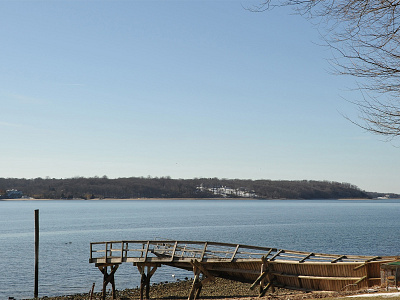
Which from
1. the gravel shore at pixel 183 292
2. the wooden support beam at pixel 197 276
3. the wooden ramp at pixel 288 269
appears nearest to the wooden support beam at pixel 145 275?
the wooden ramp at pixel 288 269

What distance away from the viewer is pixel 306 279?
88.9 ft

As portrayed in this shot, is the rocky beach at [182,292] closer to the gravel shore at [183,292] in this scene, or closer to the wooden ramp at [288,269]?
the gravel shore at [183,292]

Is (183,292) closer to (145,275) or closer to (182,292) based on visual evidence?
(182,292)

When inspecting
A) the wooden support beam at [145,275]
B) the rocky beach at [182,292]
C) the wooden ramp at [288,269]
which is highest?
the wooden ramp at [288,269]

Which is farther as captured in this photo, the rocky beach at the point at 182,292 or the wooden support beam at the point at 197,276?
the rocky beach at the point at 182,292

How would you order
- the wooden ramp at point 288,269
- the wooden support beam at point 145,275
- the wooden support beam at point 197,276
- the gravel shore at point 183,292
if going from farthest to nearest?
the gravel shore at point 183,292 → the wooden support beam at point 145,275 → the wooden support beam at point 197,276 → the wooden ramp at point 288,269

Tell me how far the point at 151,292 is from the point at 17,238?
55.8 meters

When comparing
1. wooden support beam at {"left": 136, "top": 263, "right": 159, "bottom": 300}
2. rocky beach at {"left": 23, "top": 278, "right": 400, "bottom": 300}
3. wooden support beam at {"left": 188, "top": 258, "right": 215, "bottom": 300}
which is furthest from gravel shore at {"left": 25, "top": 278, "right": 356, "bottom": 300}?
wooden support beam at {"left": 188, "top": 258, "right": 215, "bottom": 300}

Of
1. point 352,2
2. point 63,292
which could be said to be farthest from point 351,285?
point 63,292

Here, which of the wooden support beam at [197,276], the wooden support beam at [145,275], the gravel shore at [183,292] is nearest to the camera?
the wooden support beam at [197,276]

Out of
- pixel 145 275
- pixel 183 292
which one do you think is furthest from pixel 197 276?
pixel 183 292

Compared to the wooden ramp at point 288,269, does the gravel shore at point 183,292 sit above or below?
below

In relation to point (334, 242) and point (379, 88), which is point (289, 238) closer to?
point (334, 242)

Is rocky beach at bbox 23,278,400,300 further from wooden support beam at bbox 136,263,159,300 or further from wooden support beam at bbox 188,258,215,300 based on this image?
wooden support beam at bbox 188,258,215,300
